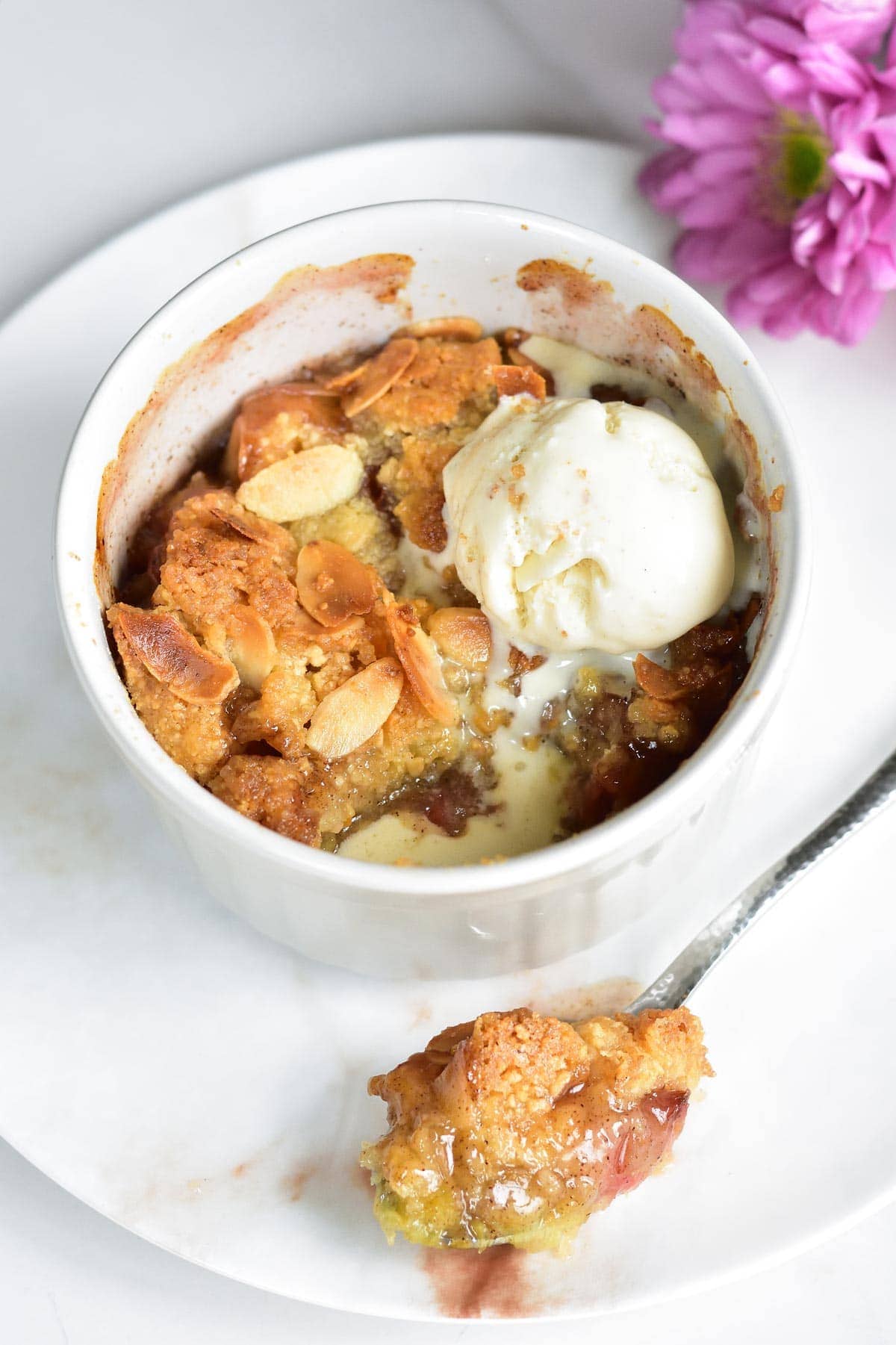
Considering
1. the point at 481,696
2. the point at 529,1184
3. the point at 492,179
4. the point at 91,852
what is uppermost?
the point at 492,179

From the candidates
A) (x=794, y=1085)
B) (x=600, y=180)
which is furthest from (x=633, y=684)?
(x=600, y=180)

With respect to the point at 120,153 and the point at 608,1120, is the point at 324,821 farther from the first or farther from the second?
the point at 120,153

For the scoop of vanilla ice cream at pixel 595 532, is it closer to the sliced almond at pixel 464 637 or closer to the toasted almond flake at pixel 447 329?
the sliced almond at pixel 464 637

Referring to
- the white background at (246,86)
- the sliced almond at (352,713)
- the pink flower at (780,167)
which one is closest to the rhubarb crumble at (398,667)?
the sliced almond at (352,713)

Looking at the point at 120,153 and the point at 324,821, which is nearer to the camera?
the point at 324,821

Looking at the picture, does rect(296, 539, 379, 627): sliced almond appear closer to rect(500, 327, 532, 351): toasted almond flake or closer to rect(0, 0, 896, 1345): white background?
rect(500, 327, 532, 351): toasted almond flake

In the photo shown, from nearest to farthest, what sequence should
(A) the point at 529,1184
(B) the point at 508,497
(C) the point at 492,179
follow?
(A) the point at 529,1184 < (B) the point at 508,497 < (C) the point at 492,179

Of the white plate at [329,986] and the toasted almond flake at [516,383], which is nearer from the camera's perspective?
the white plate at [329,986]

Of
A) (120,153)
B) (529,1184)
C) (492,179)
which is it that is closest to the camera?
(529,1184)

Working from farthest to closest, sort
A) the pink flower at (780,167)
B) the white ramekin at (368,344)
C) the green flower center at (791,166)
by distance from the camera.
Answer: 1. the green flower center at (791,166)
2. the pink flower at (780,167)
3. the white ramekin at (368,344)
